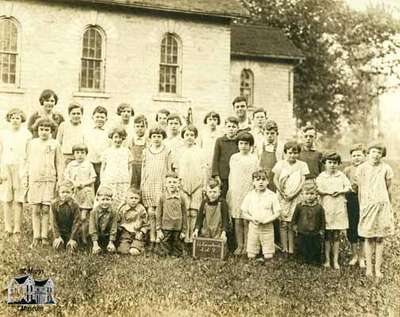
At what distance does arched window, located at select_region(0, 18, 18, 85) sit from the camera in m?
10.0

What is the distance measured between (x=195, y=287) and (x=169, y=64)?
26.1 feet

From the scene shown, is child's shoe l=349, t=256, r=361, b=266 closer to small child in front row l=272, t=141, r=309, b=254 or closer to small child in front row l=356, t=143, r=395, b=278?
small child in front row l=356, t=143, r=395, b=278

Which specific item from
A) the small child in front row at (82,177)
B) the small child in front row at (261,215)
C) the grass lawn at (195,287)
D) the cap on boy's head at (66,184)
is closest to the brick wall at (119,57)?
the small child in front row at (82,177)

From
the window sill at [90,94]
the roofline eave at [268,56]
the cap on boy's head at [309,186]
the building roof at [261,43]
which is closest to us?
the cap on boy's head at [309,186]

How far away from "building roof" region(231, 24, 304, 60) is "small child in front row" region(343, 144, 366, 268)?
9.24 meters

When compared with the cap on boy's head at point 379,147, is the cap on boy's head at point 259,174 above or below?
below

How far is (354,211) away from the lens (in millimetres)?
5895

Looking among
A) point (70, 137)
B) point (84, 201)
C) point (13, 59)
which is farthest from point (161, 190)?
point (13, 59)

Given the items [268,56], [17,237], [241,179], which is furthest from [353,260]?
[268,56]

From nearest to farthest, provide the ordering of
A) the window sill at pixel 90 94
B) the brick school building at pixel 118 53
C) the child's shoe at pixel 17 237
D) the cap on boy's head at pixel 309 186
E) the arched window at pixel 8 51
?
the child's shoe at pixel 17 237
the cap on boy's head at pixel 309 186
the arched window at pixel 8 51
the brick school building at pixel 118 53
the window sill at pixel 90 94

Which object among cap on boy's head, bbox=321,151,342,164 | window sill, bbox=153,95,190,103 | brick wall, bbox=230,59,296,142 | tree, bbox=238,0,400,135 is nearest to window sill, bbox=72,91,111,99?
window sill, bbox=153,95,190,103

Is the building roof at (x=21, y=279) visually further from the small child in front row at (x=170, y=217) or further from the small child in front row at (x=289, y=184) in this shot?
the small child in front row at (x=289, y=184)

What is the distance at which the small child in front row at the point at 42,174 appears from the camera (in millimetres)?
5715

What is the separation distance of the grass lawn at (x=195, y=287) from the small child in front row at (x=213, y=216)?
1.44 feet
